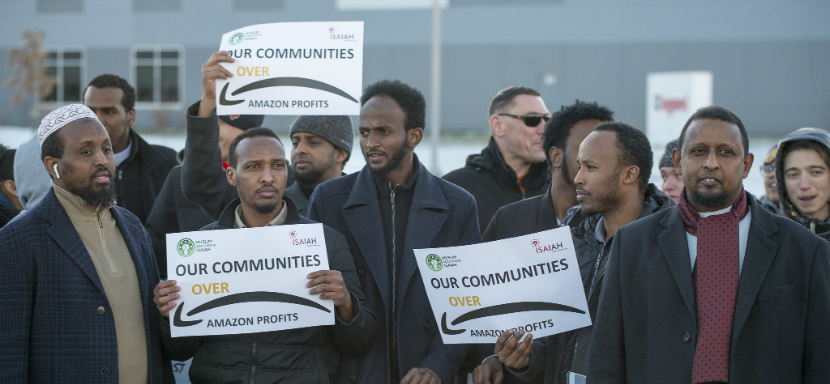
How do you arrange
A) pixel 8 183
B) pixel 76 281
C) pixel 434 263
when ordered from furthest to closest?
pixel 8 183 → pixel 434 263 → pixel 76 281

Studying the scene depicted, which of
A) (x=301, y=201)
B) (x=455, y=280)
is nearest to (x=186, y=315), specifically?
(x=455, y=280)

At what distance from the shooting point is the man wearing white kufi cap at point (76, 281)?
2.97 metres

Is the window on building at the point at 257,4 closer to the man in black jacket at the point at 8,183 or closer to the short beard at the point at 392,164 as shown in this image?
the man in black jacket at the point at 8,183

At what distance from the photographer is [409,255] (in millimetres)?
3752

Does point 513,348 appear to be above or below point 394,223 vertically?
below

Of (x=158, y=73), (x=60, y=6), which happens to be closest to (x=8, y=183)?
(x=158, y=73)

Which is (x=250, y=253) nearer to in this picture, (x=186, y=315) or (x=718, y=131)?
(x=186, y=315)

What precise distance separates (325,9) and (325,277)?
28.1 m

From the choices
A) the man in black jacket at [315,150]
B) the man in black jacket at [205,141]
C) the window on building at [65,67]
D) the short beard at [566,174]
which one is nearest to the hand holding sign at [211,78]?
Result: the man in black jacket at [205,141]

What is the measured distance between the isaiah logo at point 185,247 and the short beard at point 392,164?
3.45 feet

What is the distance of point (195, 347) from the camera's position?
3512 mm

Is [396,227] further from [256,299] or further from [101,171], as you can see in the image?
[101,171]

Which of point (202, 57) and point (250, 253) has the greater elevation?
point (202, 57)

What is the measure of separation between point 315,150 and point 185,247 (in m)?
1.90
